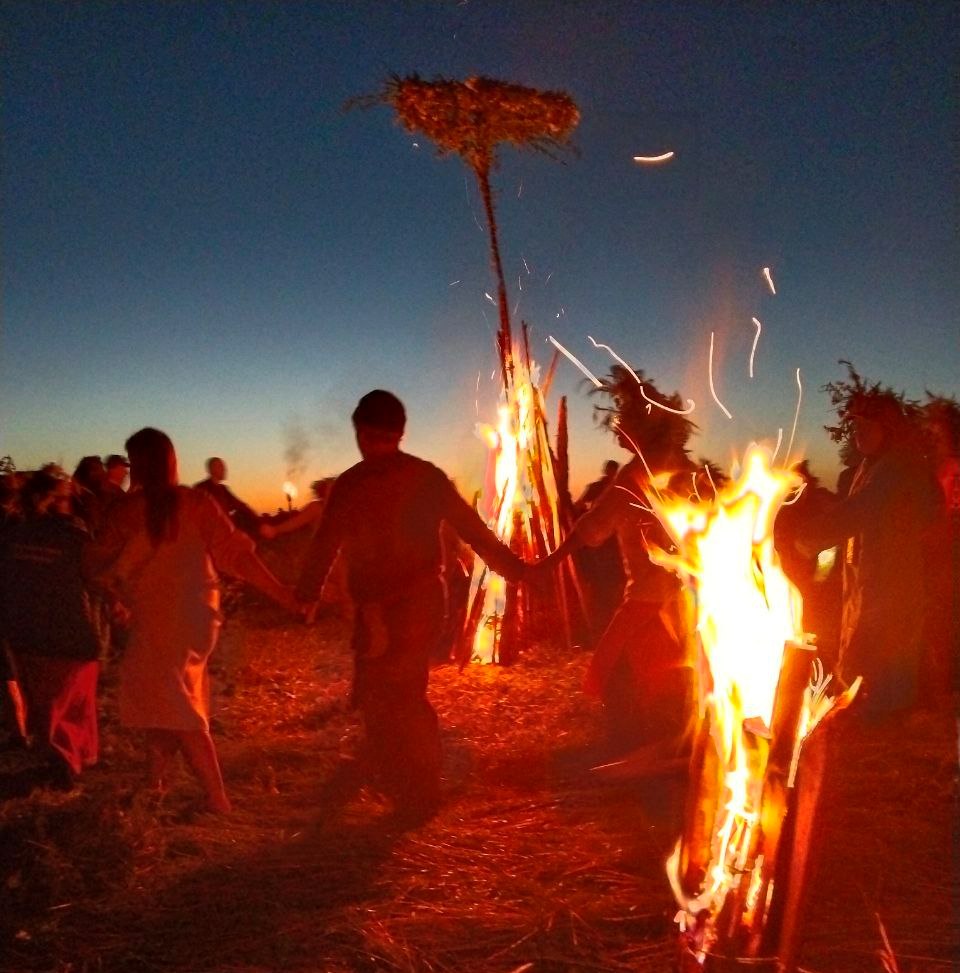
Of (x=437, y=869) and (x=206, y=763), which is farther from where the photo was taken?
(x=206, y=763)

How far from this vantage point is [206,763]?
470 centimetres

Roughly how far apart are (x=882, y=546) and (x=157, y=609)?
3.99 metres

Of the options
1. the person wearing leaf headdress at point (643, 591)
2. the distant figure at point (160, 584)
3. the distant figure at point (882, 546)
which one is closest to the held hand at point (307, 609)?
the distant figure at point (160, 584)

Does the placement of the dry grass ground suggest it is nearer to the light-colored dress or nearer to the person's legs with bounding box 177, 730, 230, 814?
the person's legs with bounding box 177, 730, 230, 814

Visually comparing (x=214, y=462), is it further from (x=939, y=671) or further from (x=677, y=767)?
(x=939, y=671)

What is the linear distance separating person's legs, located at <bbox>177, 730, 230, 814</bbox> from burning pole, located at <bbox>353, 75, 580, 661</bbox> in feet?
13.7

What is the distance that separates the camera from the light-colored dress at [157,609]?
4539 mm

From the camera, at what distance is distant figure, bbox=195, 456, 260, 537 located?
8.41m

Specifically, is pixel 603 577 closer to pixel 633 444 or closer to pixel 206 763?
pixel 633 444

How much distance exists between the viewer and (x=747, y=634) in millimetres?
3268

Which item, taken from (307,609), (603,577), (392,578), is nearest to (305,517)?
(307,609)

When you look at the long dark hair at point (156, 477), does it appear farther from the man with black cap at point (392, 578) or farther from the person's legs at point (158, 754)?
the person's legs at point (158, 754)

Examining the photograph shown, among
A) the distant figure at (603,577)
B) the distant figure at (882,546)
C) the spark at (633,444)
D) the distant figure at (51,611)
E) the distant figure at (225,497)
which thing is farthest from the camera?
the distant figure at (603,577)

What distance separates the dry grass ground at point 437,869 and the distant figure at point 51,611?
1.31 feet
